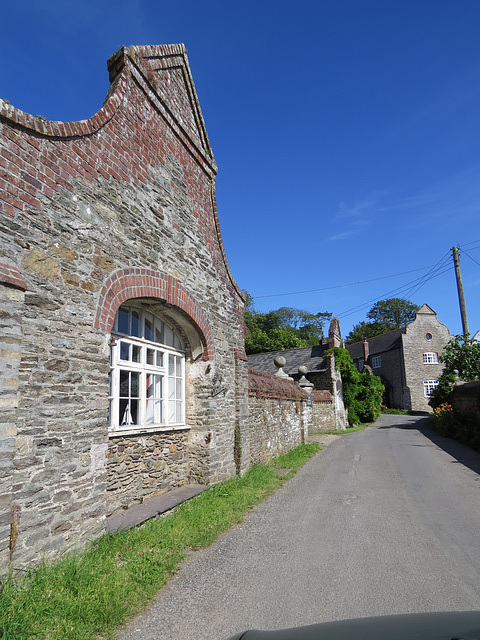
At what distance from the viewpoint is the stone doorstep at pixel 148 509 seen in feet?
17.9

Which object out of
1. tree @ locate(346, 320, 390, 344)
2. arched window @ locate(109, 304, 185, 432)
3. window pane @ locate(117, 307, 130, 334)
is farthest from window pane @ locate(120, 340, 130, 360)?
tree @ locate(346, 320, 390, 344)

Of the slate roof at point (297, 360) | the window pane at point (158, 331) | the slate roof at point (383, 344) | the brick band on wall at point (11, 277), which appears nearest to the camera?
the brick band on wall at point (11, 277)

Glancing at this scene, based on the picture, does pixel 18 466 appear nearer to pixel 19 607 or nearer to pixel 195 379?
pixel 19 607

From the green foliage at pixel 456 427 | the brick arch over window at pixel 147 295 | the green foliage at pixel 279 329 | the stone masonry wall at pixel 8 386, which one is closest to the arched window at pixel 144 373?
the brick arch over window at pixel 147 295

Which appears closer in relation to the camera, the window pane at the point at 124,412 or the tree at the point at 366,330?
the window pane at the point at 124,412

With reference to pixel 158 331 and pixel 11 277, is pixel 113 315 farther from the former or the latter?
pixel 158 331

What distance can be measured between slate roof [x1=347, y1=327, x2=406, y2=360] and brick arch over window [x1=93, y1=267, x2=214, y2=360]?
1442 inches

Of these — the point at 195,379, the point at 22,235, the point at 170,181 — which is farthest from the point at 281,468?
the point at 22,235

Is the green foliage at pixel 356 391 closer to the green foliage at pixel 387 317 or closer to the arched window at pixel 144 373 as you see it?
the arched window at pixel 144 373

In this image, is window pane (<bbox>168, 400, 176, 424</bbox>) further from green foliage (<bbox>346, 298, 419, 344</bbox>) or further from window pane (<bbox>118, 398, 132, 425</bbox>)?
green foliage (<bbox>346, 298, 419, 344</bbox>)

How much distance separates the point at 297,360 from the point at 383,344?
2212 centimetres

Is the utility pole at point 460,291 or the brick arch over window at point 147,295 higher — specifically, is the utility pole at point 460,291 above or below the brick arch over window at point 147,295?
above

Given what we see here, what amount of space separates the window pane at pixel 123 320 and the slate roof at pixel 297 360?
18404mm

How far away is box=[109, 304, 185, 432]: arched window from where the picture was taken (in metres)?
6.27
